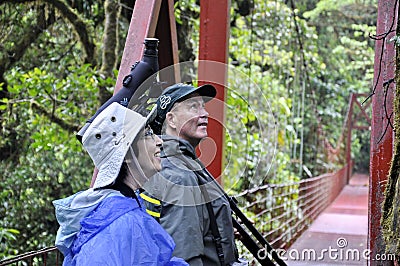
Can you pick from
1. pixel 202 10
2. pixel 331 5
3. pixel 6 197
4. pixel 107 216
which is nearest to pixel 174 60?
pixel 202 10

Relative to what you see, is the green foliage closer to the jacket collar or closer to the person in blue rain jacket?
the jacket collar

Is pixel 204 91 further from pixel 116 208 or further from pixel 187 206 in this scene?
pixel 116 208

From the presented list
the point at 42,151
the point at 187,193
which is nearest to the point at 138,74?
the point at 187,193

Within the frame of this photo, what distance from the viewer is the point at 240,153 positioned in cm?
639

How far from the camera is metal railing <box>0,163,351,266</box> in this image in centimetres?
526

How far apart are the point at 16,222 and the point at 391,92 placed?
3578 mm

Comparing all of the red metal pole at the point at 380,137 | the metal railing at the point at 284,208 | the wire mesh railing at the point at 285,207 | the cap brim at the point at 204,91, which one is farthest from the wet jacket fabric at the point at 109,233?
the wire mesh railing at the point at 285,207

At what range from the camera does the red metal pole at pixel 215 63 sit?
113 inches

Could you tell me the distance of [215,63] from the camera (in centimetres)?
295

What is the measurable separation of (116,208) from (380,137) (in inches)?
59.0

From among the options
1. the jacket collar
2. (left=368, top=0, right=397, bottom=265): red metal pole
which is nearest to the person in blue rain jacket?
the jacket collar

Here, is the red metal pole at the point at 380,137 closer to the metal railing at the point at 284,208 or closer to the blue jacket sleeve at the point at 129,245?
the blue jacket sleeve at the point at 129,245

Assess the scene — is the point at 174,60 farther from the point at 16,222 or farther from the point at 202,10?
the point at 16,222

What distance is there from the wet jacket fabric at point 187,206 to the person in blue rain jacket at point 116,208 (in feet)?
1.00
